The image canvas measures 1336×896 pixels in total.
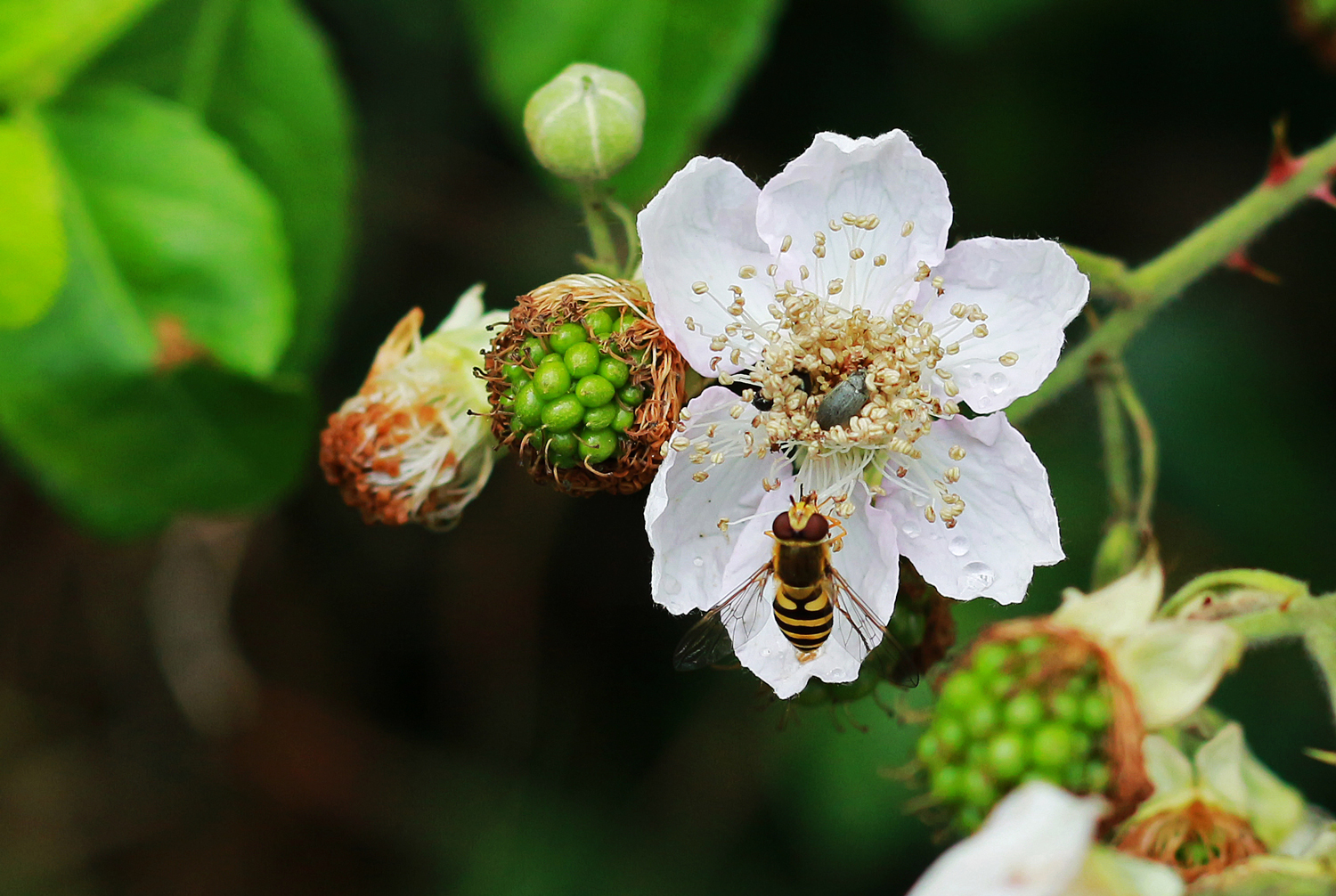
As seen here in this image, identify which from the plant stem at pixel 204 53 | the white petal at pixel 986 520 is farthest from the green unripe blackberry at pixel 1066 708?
the plant stem at pixel 204 53

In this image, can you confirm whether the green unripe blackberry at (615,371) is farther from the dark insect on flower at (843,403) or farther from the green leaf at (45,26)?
the green leaf at (45,26)

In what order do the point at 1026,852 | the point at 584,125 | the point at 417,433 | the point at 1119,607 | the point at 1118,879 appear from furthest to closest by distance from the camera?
the point at 417,433 < the point at 584,125 < the point at 1119,607 < the point at 1118,879 < the point at 1026,852

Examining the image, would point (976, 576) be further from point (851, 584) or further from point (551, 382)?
point (551, 382)

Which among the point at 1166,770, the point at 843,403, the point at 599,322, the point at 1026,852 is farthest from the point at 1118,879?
the point at 599,322

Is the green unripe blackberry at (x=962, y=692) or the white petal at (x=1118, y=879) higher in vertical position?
the white petal at (x=1118, y=879)

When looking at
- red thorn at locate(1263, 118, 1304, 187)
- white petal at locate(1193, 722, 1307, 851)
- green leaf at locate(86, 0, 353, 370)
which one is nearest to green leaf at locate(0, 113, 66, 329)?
green leaf at locate(86, 0, 353, 370)

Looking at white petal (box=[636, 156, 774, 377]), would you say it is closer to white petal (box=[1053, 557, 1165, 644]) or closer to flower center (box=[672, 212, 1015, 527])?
flower center (box=[672, 212, 1015, 527])
